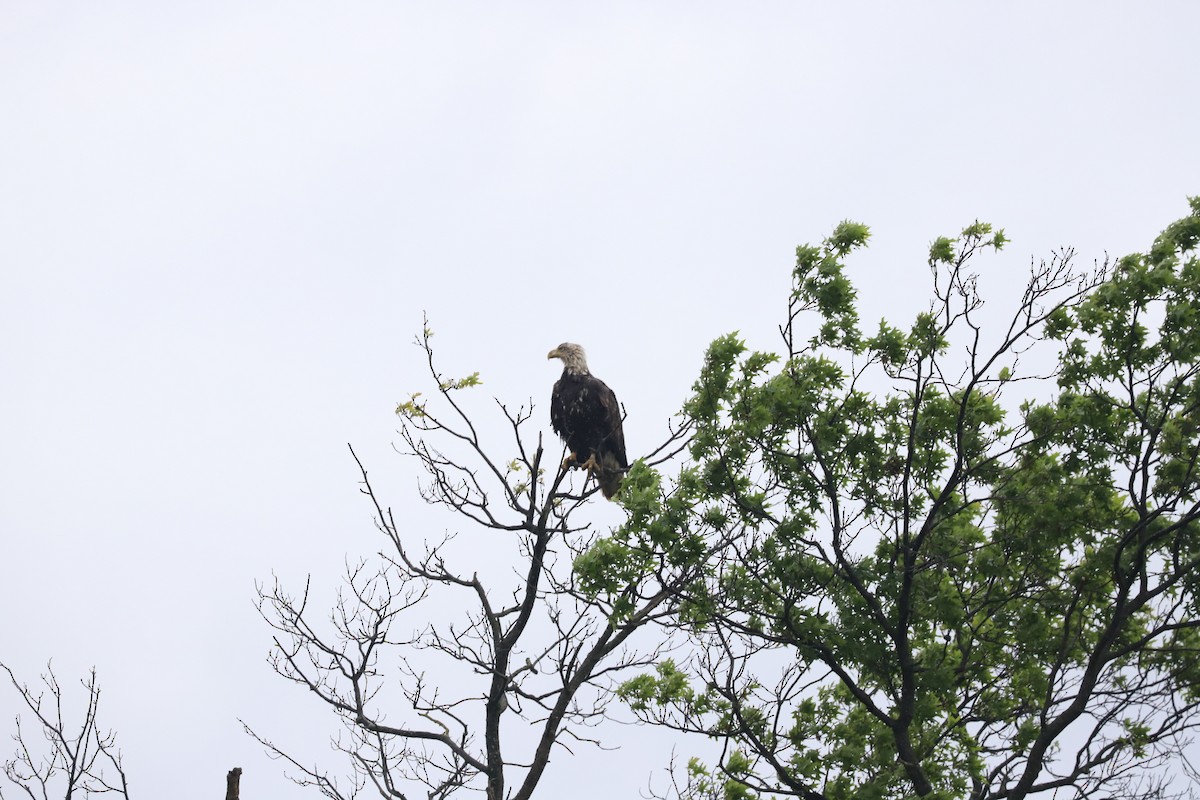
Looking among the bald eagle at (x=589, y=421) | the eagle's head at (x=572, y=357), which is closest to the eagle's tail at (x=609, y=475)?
the bald eagle at (x=589, y=421)

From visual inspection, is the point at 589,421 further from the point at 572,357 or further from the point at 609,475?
the point at 572,357

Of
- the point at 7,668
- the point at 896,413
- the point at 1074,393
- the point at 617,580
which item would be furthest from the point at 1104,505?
the point at 7,668

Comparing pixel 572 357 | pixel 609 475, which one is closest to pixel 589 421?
pixel 609 475

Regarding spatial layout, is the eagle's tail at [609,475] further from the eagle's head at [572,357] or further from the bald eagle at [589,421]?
the eagle's head at [572,357]

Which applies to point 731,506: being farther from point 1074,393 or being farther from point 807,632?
point 1074,393

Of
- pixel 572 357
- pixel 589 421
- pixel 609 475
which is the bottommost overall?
pixel 609 475

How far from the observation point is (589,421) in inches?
560

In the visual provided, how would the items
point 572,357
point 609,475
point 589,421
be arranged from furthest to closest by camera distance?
1. point 572,357
2. point 609,475
3. point 589,421

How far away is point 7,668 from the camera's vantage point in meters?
10.9

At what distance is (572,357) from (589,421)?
1148 mm

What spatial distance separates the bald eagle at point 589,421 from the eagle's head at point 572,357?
15mm

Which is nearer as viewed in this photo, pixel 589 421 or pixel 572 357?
pixel 589 421

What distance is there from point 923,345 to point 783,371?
1.16 metres

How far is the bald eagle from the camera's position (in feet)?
46.7
